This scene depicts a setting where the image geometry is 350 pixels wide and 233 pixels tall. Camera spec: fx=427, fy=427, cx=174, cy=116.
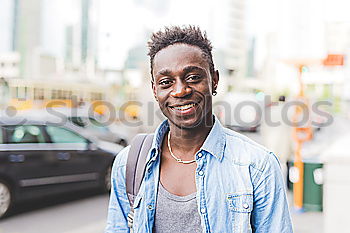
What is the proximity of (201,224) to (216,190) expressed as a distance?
123 millimetres

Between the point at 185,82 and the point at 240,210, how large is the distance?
1.54ft

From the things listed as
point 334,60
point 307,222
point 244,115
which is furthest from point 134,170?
point 244,115

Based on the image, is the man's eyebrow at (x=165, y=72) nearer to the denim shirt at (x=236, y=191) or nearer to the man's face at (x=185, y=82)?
the man's face at (x=185, y=82)

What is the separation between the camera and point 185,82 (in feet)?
4.88

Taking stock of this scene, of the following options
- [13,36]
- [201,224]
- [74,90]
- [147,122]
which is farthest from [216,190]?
[74,90]

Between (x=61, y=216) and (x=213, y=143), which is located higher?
(x=213, y=143)

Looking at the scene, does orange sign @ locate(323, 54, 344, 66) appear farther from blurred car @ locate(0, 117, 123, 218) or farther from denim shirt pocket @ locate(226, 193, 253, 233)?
denim shirt pocket @ locate(226, 193, 253, 233)

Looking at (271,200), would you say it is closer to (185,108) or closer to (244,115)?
(185,108)

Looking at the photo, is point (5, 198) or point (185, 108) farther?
point (5, 198)

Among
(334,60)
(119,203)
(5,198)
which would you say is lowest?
(5,198)

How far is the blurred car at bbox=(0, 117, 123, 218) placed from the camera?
6270 millimetres

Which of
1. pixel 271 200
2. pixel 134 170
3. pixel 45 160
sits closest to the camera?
pixel 271 200

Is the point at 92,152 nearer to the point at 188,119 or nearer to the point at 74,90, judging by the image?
the point at 188,119

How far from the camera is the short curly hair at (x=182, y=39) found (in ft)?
4.99
